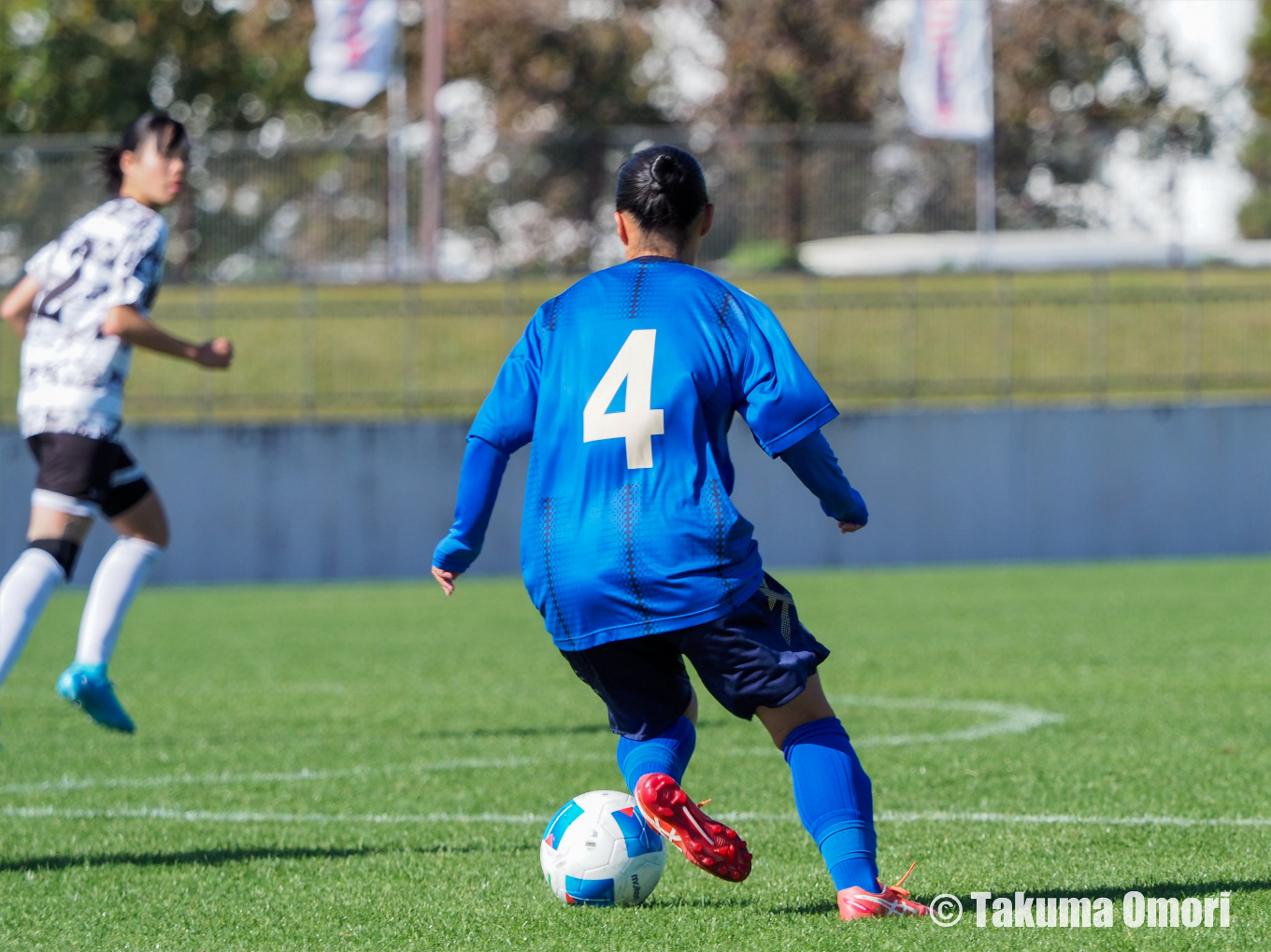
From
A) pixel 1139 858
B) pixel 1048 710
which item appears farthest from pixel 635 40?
pixel 1139 858

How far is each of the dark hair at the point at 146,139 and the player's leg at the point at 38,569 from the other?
3.65ft

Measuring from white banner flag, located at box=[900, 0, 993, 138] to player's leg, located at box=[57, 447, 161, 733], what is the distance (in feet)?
67.1

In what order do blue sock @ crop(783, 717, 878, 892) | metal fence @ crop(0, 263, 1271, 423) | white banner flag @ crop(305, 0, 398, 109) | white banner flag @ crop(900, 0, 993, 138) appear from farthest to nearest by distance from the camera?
1. white banner flag @ crop(900, 0, 993, 138)
2. white banner flag @ crop(305, 0, 398, 109)
3. metal fence @ crop(0, 263, 1271, 423)
4. blue sock @ crop(783, 717, 878, 892)

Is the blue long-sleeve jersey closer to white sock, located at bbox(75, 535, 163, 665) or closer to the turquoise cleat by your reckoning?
the turquoise cleat

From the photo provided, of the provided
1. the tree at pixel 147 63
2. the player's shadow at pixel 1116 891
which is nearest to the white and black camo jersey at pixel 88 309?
the player's shadow at pixel 1116 891

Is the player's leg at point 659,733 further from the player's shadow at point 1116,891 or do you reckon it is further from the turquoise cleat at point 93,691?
the turquoise cleat at point 93,691

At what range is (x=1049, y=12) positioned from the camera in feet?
121

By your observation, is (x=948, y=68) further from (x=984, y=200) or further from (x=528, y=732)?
(x=528, y=732)

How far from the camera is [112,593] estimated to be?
221 inches

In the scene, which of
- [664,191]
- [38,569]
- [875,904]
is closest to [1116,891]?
[875,904]

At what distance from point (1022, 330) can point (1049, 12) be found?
59.6ft

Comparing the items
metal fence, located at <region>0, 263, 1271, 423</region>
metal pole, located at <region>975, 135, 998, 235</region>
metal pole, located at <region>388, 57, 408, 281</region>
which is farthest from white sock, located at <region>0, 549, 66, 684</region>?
metal pole, located at <region>975, 135, 998, 235</region>

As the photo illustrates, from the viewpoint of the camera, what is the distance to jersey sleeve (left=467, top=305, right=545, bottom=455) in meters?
3.52

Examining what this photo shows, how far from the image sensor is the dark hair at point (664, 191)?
138 inches
